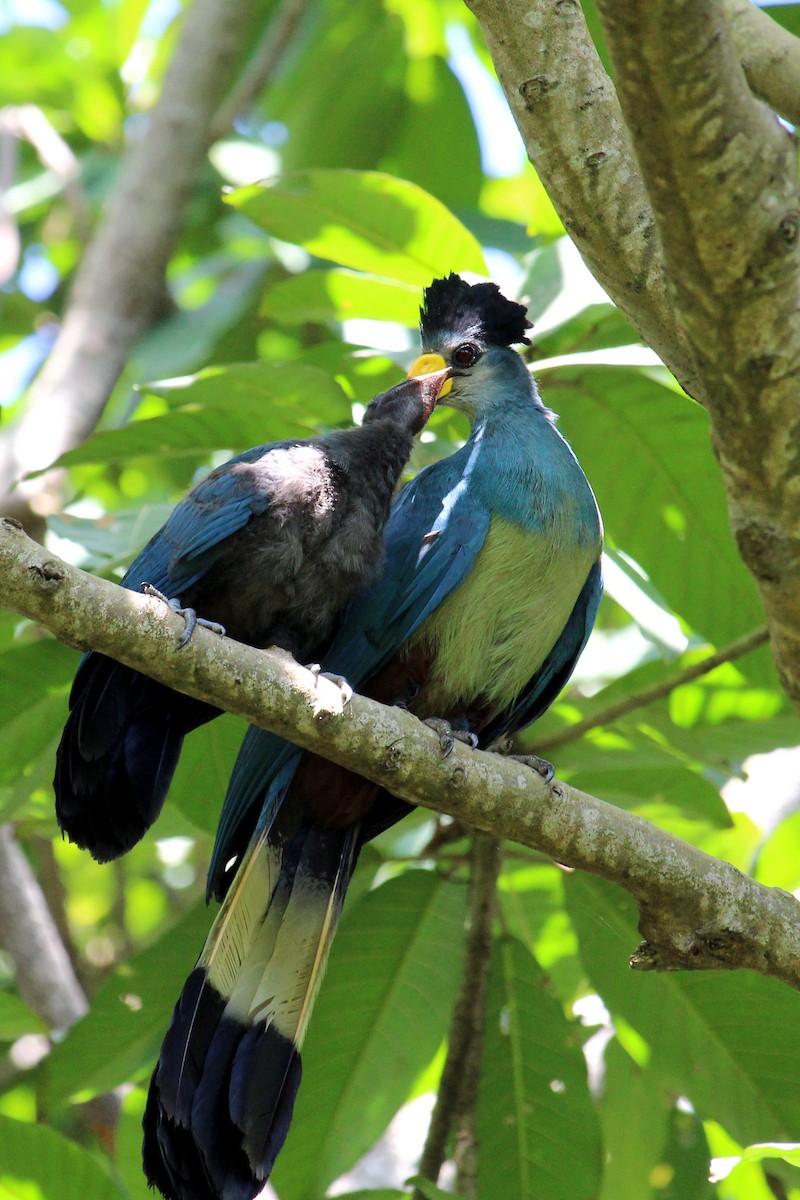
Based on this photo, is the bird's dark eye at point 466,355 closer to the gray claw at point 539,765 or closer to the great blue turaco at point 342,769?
the great blue turaco at point 342,769

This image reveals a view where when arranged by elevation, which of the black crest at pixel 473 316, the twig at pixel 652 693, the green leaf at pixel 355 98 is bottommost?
the twig at pixel 652 693

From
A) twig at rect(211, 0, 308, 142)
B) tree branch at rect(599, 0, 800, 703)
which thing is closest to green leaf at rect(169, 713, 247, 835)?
tree branch at rect(599, 0, 800, 703)

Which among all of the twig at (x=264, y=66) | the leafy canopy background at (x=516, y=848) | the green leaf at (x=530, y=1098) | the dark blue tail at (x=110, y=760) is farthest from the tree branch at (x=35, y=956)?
the twig at (x=264, y=66)

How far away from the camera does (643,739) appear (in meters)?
3.20

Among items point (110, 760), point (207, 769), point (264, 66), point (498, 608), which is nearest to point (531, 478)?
point (498, 608)

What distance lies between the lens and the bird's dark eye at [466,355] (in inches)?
150

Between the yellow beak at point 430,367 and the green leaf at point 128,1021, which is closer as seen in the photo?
the green leaf at point 128,1021

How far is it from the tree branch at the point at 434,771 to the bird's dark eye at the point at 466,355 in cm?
164

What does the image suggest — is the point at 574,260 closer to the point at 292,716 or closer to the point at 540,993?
the point at 292,716

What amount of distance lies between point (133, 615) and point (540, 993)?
1649mm

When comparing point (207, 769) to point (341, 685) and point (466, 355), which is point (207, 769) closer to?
point (341, 685)

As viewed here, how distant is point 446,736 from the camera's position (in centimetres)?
243

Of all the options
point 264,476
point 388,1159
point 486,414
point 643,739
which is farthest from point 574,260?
point 388,1159

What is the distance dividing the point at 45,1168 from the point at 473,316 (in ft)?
8.10
